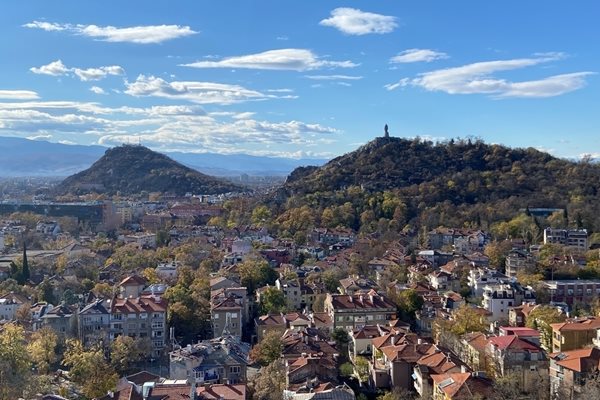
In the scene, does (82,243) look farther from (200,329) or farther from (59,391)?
(59,391)

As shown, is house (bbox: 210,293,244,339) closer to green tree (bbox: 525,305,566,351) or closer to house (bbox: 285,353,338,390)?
house (bbox: 285,353,338,390)

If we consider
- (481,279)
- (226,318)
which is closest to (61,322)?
(226,318)

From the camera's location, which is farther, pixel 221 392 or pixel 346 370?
pixel 346 370

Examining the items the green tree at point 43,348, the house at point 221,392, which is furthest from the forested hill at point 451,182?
the house at point 221,392

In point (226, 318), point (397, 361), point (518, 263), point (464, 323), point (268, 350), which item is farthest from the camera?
point (518, 263)

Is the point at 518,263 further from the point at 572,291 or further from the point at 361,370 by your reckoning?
the point at 361,370

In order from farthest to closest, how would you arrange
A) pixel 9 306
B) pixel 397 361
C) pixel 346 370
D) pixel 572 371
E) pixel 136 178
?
pixel 136 178 → pixel 9 306 → pixel 346 370 → pixel 397 361 → pixel 572 371

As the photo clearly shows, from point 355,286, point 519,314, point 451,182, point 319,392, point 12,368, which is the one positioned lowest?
point 519,314
